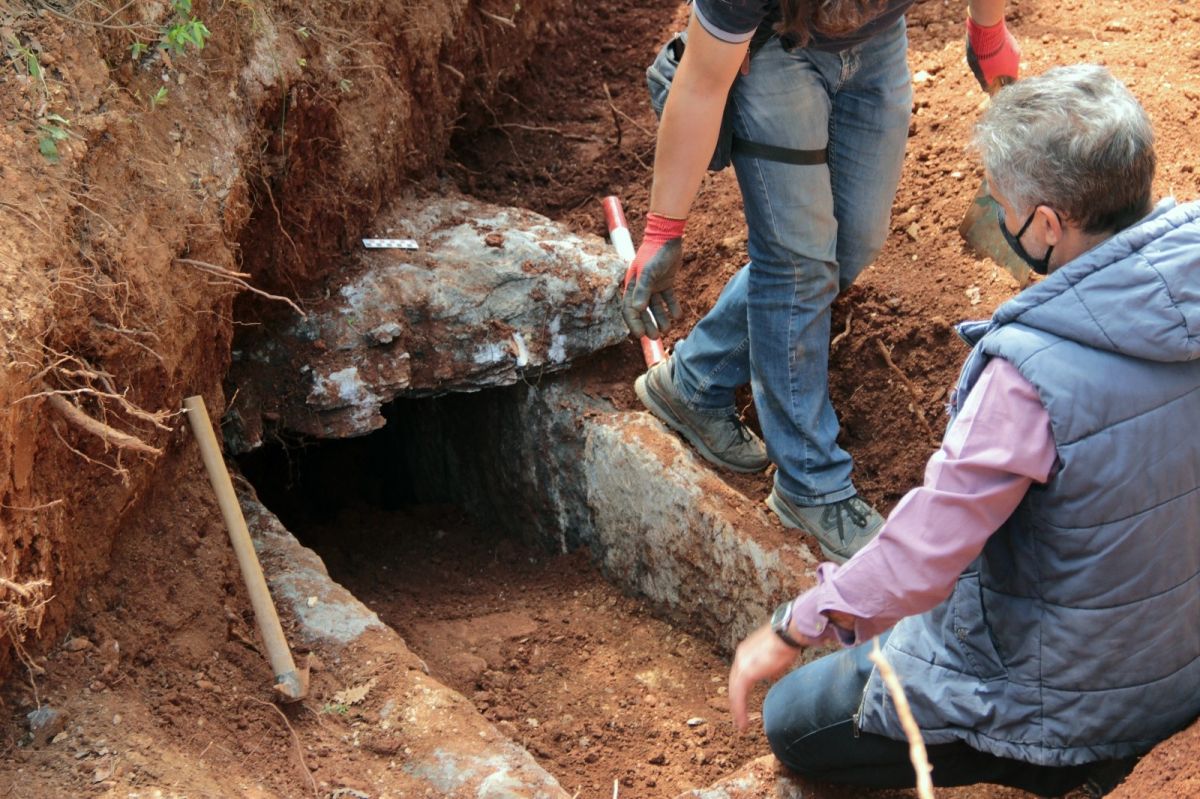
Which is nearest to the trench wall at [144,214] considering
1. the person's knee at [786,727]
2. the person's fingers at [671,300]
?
the person's fingers at [671,300]

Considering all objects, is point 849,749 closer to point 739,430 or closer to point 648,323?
point 648,323

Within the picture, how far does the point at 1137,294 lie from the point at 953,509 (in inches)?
18.2

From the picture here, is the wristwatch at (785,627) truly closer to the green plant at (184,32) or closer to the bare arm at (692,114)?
the bare arm at (692,114)

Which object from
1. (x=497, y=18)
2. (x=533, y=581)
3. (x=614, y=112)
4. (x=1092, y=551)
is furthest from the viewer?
(x=614, y=112)

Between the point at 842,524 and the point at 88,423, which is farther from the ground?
the point at 88,423

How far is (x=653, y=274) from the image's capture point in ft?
9.70

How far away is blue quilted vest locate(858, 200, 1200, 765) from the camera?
6.13 ft

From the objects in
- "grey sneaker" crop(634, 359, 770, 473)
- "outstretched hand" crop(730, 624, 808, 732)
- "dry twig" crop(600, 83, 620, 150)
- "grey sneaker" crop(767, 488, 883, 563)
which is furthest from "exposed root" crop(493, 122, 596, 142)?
"outstretched hand" crop(730, 624, 808, 732)

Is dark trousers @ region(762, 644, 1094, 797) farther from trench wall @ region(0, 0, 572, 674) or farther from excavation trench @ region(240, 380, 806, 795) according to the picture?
trench wall @ region(0, 0, 572, 674)

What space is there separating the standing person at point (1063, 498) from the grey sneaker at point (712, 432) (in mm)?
1428

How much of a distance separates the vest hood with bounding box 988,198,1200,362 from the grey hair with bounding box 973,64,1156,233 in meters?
0.09

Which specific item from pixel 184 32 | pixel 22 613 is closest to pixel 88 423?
pixel 22 613

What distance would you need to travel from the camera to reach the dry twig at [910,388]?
3506 mm

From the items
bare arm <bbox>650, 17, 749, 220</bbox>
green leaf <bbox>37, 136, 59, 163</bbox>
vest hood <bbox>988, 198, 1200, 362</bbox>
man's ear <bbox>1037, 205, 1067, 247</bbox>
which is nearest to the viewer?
vest hood <bbox>988, 198, 1200, 362</bbox>
